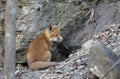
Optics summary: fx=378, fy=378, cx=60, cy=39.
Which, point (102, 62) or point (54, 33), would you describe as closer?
point (102, 62)

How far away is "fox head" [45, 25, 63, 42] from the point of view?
455 inches

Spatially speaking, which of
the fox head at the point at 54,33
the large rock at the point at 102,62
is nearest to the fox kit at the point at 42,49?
the fox head at the point at 54,33

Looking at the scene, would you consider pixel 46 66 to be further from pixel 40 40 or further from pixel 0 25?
pixel 0 25

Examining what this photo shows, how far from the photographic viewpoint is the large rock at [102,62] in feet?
24.8

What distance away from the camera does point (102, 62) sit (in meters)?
7.79

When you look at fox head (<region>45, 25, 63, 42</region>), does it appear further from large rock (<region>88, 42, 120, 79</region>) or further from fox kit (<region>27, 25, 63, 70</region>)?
large rock (<region>88, 42, 120, 79</region>)

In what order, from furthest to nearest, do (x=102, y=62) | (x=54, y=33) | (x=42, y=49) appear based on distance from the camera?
(x=54, y=33) → (x=42, y=49) → (x=102, y=62)

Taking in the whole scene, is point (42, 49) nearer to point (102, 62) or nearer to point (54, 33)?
point (54, 33)

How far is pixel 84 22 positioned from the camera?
12.9 metres

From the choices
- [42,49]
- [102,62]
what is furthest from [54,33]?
[102,62]

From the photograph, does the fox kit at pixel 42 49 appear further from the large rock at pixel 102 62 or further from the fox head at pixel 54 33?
the large rock at pixel 102 62

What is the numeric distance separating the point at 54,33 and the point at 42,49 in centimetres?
82

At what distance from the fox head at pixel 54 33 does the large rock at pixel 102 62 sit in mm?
3577

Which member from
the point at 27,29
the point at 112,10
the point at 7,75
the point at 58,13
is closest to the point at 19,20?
the point at 27,29
